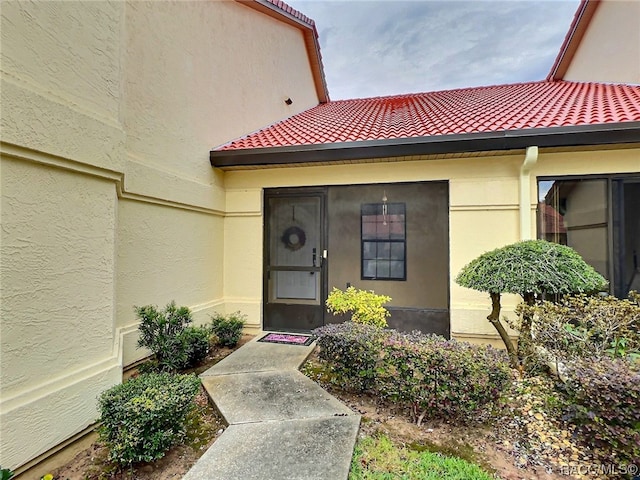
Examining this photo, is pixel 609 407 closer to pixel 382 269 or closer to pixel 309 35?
pixel 382 269

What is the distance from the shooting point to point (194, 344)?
3770 mm

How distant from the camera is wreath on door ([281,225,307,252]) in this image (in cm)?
543

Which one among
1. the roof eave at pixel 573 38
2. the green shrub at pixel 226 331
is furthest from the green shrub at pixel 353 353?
the roof eave at pixel 573 38

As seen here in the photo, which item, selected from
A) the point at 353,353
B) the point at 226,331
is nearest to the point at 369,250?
the point at 226,331

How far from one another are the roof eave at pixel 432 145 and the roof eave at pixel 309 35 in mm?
3526

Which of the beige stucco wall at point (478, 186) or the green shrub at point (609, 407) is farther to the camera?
the beige stucco wall at point (478, 186)

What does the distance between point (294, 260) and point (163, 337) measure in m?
2.56

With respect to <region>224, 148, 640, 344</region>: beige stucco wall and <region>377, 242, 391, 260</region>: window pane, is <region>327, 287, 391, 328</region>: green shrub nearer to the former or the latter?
<region>224, 148, 640, 344</region>: beige stucco wall

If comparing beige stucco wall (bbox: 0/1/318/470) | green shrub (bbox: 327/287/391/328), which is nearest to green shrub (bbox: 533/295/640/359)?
green shrub (bbox: 327/287/391/328)

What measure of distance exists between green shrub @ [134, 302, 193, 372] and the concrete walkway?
0.41 metres

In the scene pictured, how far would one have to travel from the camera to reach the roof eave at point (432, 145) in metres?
3.77

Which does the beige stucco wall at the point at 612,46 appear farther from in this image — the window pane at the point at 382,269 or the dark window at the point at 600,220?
the window pane at the point at 382,269

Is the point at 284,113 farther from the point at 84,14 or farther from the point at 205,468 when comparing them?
the point at 205,468

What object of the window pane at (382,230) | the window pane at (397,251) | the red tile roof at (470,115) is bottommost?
the window pane at (397,251)
